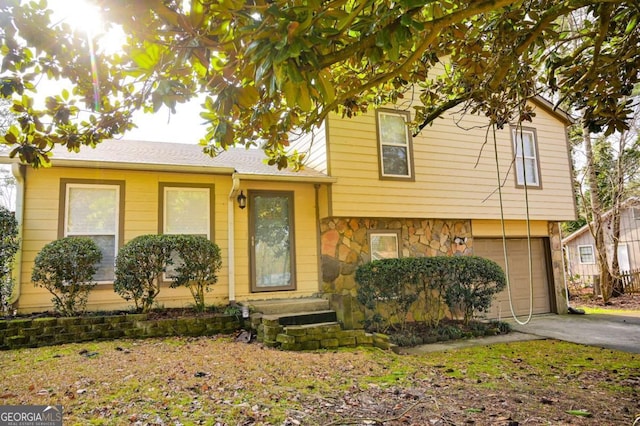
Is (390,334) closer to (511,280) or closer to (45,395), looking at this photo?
(511,280)

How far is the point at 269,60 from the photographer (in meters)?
1.79

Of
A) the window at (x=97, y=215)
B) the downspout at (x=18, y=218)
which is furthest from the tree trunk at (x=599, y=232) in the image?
the downspout at (x=18, y=218)

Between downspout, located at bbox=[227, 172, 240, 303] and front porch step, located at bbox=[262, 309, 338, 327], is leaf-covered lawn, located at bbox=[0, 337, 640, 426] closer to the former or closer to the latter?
front porch step, located at bbox=[262, 309, 338, 327]

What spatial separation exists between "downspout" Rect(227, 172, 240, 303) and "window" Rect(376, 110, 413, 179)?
9.96 feet

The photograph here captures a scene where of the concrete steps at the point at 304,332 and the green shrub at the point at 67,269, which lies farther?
the green shrub at the point at 67,269

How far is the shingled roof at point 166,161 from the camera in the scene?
638 cm

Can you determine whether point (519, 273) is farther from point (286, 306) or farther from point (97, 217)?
point (97, 217)

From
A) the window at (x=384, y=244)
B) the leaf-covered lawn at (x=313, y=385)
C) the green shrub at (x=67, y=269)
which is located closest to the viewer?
the leaf-covered lawn at (x=313, y=385)

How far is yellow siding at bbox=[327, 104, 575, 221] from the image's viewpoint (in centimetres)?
746

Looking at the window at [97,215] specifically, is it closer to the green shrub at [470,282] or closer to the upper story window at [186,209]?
the upper story window at [186,209]

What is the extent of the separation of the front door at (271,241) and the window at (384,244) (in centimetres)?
171

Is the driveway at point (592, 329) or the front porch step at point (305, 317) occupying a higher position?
the front porch step at point (305, 317)

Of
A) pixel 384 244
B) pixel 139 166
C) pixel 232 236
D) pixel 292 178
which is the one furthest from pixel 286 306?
pixel 139 166

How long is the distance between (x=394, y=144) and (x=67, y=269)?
631 centimetres
